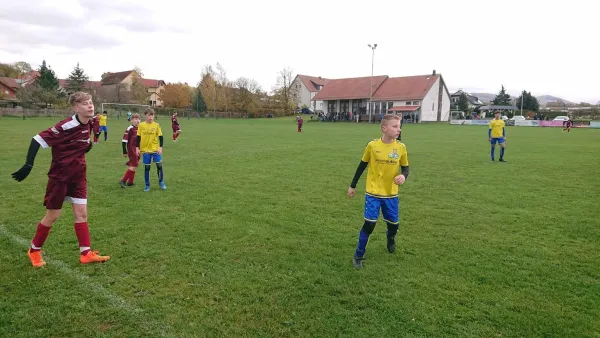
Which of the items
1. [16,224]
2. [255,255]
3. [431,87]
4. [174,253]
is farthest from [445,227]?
[431,87]

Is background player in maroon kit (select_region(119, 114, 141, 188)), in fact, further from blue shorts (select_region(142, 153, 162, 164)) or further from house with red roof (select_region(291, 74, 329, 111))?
house with red roof (select_region(291, 74, 329, 111))

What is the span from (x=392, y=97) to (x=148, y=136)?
60079 mm

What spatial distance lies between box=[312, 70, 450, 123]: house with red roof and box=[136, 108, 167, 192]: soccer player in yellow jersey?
52.0 metres

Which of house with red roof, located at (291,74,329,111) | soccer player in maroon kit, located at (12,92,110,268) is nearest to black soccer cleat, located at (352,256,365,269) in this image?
soccer player in maroon kit, located at (12,92,110,268)

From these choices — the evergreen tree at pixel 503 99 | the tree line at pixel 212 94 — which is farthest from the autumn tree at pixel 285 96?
the evergreen tree at pixel 503 99

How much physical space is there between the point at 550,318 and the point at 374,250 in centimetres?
234

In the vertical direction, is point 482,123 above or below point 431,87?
below

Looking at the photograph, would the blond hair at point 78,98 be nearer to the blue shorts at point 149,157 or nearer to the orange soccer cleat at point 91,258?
the orange soccer cleat at point 91,258

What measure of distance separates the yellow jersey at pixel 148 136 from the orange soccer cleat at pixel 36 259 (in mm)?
4619

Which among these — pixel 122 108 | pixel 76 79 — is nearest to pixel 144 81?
pixel 76 79

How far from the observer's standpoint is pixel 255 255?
17.5ft

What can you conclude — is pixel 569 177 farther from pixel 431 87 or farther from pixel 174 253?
pixel 431 87

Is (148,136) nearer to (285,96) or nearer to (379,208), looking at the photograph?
(379,208)

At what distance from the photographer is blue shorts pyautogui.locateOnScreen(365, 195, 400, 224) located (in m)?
5.06
